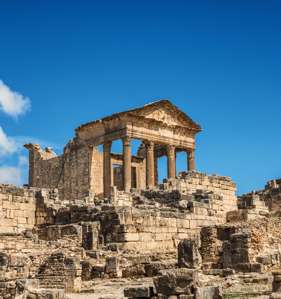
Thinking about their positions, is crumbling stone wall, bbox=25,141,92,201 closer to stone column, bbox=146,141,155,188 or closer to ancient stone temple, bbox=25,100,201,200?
ancient stone temple, bbox=25,100,201,200

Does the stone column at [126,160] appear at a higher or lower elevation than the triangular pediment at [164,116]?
lower

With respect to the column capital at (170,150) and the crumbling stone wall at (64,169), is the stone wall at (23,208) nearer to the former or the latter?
the crumbling stone wall at (64,169)

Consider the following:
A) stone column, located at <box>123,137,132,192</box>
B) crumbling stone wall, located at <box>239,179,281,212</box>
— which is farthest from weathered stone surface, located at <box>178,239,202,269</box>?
stone column, located at <box>123,137,132,192</box>

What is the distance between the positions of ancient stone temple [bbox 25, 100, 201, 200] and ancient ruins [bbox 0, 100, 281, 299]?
7.68m

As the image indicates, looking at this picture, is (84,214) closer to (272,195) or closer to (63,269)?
A: (63,269)

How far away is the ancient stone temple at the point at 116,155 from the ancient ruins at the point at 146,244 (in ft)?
25.2

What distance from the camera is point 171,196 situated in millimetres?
23406

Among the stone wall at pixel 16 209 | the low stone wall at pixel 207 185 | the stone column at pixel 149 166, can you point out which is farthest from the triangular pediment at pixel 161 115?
the stone wall at pixel 16 209

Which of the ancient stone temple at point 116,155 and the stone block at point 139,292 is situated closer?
the stone block at point 139,292

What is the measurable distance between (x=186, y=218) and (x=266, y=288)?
389 inches

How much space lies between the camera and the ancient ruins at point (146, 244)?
1134cm

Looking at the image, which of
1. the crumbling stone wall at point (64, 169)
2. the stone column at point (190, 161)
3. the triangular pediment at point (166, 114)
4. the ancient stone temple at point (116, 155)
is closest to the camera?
the ancient stone temple at point (116, 155)

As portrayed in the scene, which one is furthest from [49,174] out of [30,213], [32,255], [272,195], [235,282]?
[235,282]

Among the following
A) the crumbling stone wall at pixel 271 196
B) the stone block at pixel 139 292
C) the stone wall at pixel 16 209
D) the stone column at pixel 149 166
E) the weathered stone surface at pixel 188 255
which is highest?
the stone column at pixel 149 166
